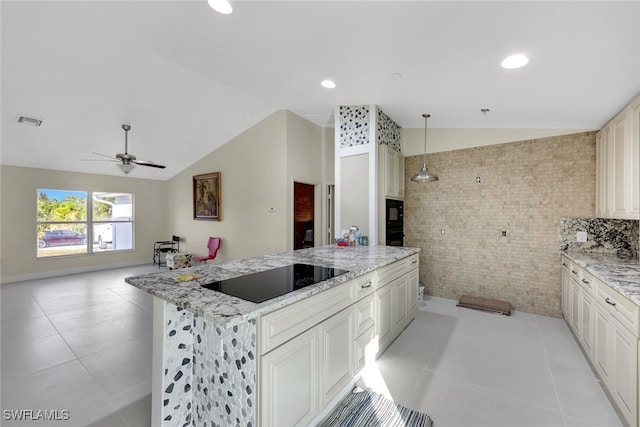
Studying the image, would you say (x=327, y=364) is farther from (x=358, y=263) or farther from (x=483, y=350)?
(x=483, y=350)

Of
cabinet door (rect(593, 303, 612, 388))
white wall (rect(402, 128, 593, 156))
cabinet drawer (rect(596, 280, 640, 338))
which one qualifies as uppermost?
white wall (rect(402, 128, 593, 156))

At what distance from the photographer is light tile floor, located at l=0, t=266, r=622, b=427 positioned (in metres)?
1.93

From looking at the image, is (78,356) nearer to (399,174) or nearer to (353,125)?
(353,125)

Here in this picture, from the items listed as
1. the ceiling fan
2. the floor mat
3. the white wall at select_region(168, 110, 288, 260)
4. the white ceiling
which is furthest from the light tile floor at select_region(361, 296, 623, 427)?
the ceiling fan

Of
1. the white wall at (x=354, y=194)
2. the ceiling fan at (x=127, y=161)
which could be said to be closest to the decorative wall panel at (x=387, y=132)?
the white wall at (x=354, y=194)

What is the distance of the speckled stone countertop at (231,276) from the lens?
4.24 feet

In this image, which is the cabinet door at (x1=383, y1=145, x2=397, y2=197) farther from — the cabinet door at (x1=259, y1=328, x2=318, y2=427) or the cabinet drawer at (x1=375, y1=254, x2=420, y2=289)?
the cabinet door at (x1=259, y1=328, x2=318, y2=427)

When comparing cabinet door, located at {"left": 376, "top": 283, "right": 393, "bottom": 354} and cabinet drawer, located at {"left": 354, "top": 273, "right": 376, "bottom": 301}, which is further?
cabinet door, located at {"left": 376, "top": 283, "right": 393, "bottom": 354}

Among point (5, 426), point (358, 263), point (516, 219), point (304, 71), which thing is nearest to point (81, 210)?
point (5, 426)

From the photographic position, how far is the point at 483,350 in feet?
9.11

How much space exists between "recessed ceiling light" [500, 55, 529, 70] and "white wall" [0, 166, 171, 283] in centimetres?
803

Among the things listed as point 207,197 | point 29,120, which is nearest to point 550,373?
point 207,197

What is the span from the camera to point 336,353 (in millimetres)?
1929

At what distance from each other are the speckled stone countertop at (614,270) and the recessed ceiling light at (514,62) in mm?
1679
